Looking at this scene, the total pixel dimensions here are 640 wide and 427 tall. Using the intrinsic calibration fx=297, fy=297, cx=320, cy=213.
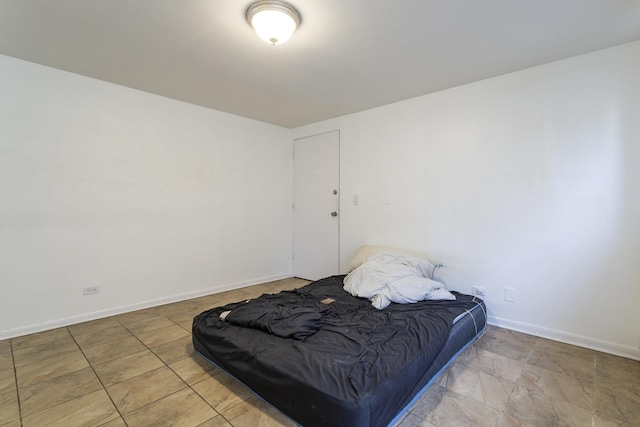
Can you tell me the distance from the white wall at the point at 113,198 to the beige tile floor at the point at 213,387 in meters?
0.56

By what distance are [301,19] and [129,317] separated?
3052 millimetres

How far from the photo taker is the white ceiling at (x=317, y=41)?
1.84 metres

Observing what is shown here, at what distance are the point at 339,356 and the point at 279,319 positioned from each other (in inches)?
21.7

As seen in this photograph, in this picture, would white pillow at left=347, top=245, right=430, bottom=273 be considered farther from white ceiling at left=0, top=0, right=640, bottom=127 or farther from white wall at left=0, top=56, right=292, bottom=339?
white ceiling at left=0, top=0, right=640, bottom=127

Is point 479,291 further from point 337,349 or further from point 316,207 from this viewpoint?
point 316,207

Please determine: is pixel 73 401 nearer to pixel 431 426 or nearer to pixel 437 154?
pixel 431 426

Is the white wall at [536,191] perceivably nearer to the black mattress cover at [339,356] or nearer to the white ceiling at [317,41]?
the white ceiling at [317,41]

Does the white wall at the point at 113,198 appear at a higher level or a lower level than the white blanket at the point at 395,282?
higher

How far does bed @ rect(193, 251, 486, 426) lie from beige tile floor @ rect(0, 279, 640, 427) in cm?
12

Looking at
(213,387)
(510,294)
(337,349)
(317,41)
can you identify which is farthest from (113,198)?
(510,294)

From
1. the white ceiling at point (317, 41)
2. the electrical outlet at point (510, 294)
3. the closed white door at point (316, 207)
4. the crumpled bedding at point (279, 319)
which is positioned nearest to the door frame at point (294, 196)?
the closed white door at point (316, 207)

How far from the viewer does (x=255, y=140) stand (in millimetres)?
4191

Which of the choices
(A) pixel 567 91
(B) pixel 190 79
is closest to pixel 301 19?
(B) pixel 190 79

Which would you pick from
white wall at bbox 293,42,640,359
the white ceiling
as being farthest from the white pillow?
the white ceiling
